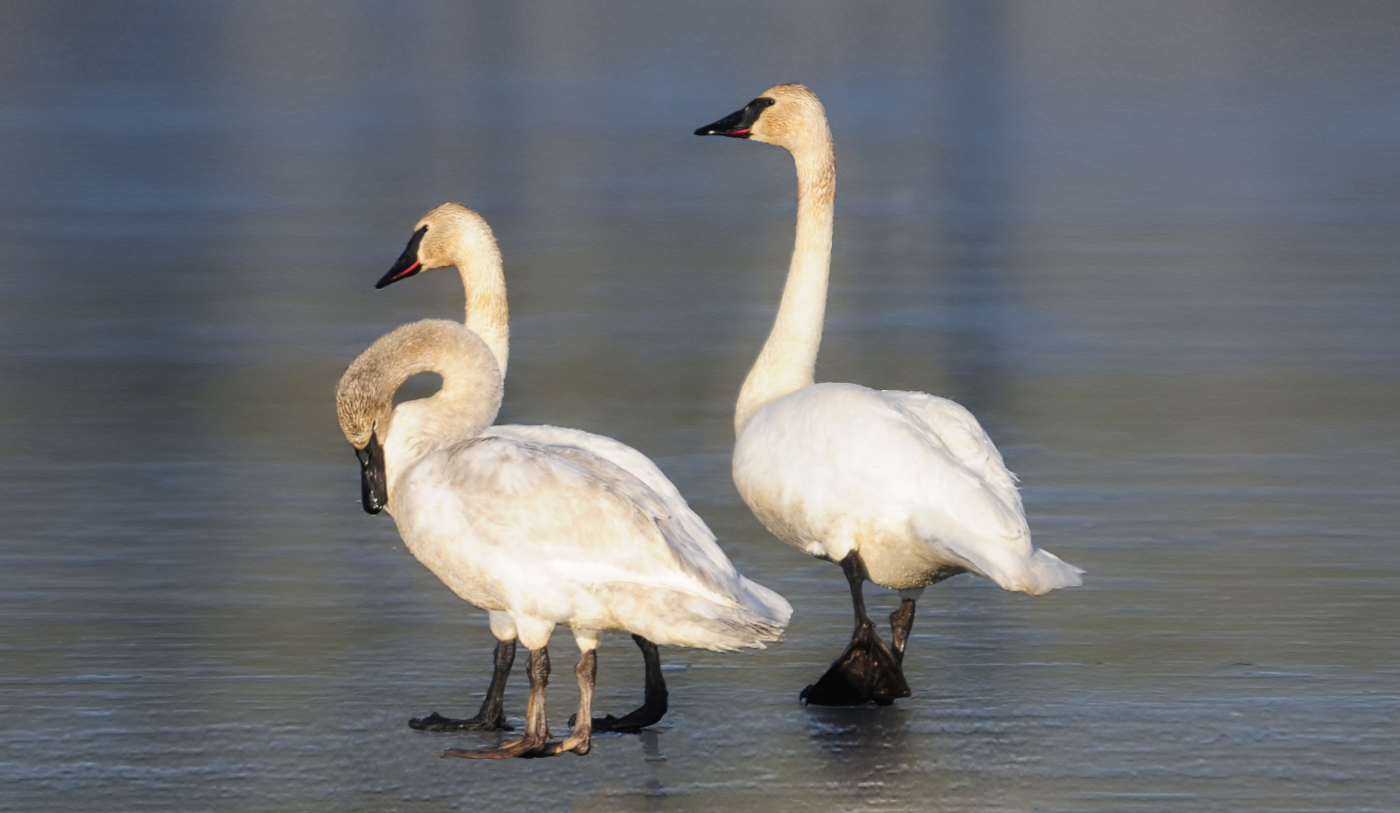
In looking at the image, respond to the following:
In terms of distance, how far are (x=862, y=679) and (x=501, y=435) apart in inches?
47.7

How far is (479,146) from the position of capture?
18438 mm

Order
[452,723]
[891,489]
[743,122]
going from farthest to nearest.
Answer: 1. [743,122]
2. [891,489]
3. [452,723]

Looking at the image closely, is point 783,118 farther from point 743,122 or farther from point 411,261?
point 411,261

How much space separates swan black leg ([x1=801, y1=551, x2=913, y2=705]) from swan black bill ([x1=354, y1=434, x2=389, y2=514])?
48.8 inches

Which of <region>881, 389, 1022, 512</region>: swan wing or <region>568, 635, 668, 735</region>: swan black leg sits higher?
<region>881, 389, 1022, 512</region>: swan wing

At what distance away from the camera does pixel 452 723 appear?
229 inches

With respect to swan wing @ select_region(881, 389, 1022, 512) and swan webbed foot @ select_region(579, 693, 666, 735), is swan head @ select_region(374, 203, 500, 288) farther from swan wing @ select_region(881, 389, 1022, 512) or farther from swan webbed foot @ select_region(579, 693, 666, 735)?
swan webbed foot @ select_region(579, 693, 666, 735)

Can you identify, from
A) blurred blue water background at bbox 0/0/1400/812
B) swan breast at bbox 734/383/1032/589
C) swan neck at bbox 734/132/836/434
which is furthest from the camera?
swan neck at bbox 734/132/836/434

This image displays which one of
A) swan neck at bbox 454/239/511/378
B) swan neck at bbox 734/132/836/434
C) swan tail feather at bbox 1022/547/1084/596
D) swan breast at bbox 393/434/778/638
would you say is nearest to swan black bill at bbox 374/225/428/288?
swan neck at bbox 454/239/511/378

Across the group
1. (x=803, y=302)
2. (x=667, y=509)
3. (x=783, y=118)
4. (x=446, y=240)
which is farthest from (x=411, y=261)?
(x=667, y=509)

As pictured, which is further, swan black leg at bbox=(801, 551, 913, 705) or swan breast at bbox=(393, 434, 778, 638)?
swan black leg at bbox=(801, 551, 913, 705)

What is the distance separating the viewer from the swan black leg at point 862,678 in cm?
592

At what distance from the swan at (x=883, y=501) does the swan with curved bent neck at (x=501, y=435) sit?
309 millimetres

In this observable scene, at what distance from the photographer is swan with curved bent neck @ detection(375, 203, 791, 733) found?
5.87 meters
